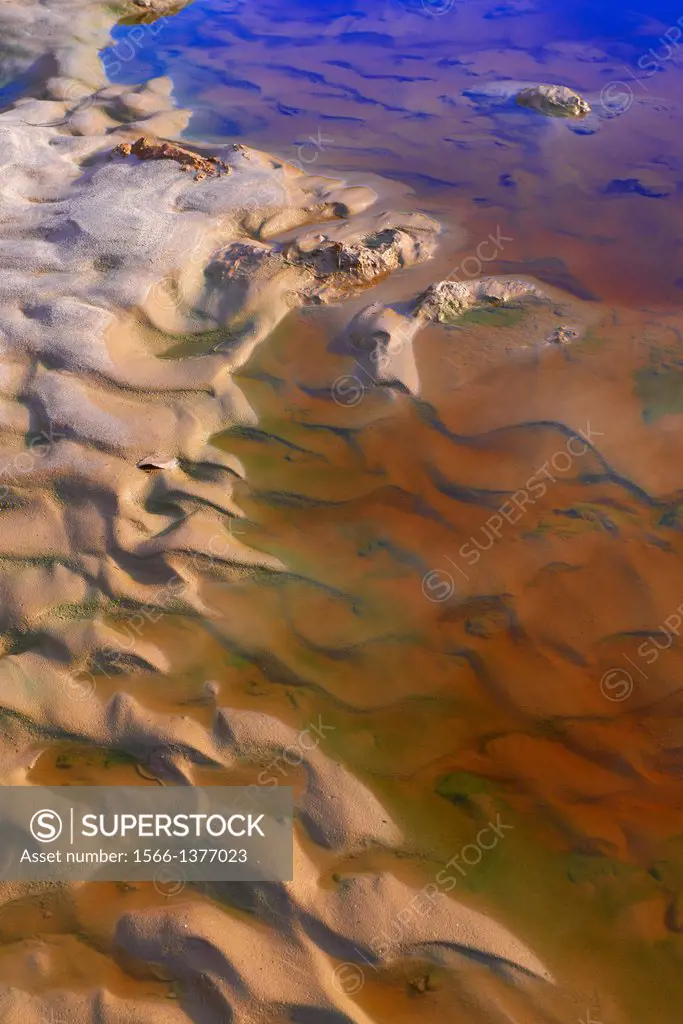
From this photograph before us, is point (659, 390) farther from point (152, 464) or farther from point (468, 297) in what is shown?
point (152, 464)

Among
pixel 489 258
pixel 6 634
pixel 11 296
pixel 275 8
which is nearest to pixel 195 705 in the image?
pixel 6 634

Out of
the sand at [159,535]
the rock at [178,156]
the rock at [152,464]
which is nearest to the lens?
the sand at [159,535]

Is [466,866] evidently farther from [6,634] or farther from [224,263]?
[224,263]

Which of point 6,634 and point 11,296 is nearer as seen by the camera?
point 6,634

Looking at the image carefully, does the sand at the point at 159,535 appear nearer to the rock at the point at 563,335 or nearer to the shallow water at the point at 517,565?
the shallow water at the point at 517,565

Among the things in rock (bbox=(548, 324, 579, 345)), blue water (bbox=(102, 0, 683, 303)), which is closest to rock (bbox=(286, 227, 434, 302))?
blue water (bbox=(102, 0, 683, 303))

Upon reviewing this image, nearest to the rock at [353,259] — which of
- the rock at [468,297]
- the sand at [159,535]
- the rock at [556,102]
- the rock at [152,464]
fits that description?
the sand at [159,535]
